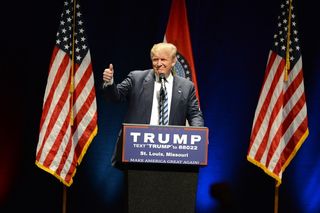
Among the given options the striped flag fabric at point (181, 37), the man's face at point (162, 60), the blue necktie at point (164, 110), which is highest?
the striped flag fabric at point (181, 37)

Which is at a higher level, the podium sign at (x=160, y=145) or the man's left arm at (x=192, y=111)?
the man's left arm at (x=192, y=111)

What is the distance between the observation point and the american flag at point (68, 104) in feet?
17.6

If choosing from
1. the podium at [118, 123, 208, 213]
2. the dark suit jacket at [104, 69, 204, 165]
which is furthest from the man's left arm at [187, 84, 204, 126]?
the podium at [118, 123, 208, 213]

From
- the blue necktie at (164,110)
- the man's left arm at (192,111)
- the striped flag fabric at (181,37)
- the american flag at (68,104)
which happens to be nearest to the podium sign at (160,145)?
the blue necktie at (164,110)

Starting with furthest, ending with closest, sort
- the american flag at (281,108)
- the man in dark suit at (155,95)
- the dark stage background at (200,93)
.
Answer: the dark stage background at (200,93)
the american flag at (281,108)
the man in dark suit at (155,95)

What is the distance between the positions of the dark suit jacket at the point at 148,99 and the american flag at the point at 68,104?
4.96ft

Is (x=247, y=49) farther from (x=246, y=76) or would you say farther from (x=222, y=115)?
(x=222, y=115)

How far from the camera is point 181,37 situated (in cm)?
575

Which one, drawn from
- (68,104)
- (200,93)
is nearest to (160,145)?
(68,104)

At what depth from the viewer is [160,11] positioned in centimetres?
A: 607

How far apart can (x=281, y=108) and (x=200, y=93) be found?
2.94ft

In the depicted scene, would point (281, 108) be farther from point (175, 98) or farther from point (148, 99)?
point (148, 99)

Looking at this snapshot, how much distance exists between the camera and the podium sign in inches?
131

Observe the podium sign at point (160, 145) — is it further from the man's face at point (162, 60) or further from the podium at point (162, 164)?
the man's face at point (162, 60)
